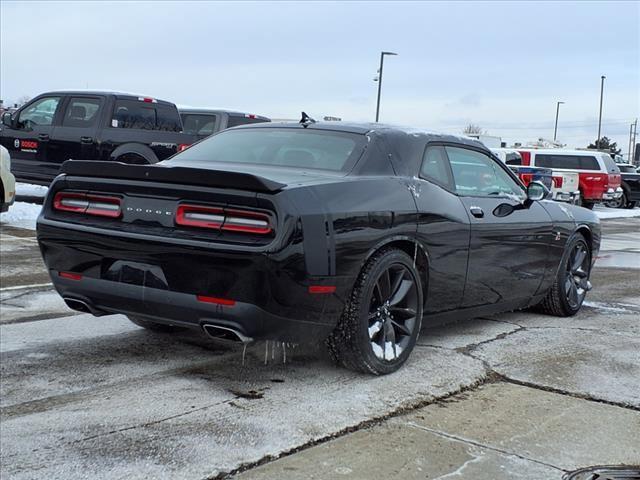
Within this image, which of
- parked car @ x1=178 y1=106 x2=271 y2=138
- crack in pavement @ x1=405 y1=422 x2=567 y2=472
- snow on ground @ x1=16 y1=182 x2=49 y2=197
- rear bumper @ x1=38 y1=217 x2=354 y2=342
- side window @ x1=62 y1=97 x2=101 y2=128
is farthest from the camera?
snow on ground @ x1=16 y1=182 x2=49 y2=197

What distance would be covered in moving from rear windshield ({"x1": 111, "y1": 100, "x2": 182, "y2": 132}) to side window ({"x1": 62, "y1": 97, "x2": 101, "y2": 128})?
339mm

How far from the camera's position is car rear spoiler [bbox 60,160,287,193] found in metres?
4.07

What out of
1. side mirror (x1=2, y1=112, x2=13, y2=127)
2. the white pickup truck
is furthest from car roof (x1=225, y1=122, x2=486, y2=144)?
the white pickup truck

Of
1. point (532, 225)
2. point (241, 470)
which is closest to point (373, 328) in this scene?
point (241, 470)

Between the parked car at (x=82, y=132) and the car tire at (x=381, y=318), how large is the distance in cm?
1000

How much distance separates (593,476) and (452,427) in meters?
0.72

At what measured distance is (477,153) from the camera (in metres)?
5.90

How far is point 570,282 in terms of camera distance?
690 centimetres

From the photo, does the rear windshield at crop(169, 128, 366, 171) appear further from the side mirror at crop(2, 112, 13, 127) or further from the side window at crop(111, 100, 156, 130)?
the side mirror at crop(2, 112, 13, 127)

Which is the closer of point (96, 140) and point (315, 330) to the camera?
point (315, 330)

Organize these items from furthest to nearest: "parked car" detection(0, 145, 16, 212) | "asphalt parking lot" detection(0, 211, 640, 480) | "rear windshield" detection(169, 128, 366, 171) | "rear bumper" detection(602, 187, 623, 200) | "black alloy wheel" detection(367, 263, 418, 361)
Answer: "rear bumper" detection(602, 187, 623, 200)
"parked car" detection(0, 145, 16, 212)
"rear windshield" detection(169, 128, 366, 171)
"black alloy wheel" detection(367, 263, 418, 361)
"asphalt parking lot" detection(0, 211, 640, 480)

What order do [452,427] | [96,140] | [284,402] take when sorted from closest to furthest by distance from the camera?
[452,427], [284,402], [96,140]

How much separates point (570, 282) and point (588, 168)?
72.9 feet

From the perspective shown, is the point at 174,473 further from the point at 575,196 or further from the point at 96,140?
the point at 575,196
